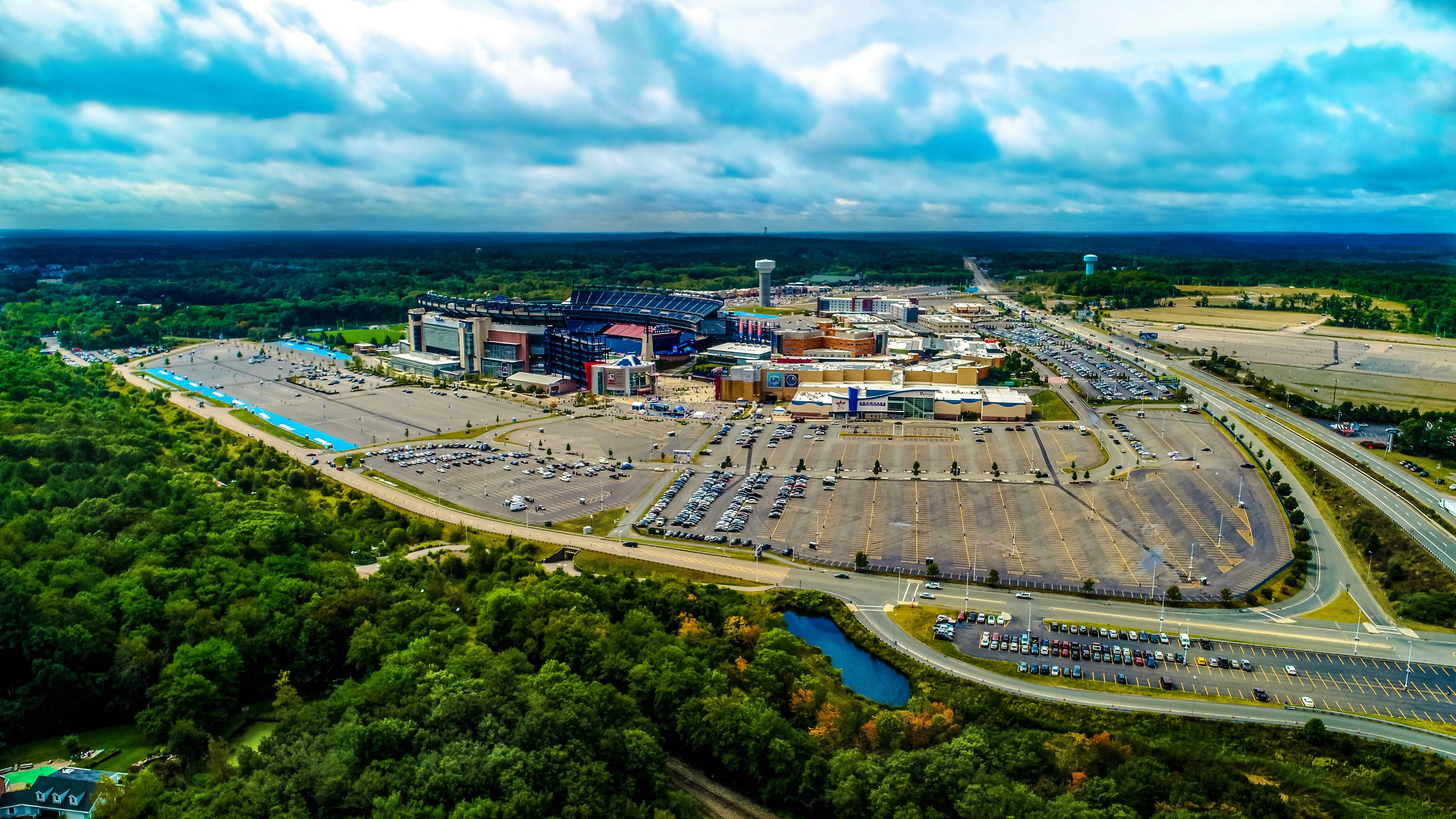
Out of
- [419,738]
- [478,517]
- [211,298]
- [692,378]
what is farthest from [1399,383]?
[211,298]

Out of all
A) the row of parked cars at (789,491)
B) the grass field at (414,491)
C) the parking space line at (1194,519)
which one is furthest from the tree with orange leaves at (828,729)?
the grass field at (414,491)

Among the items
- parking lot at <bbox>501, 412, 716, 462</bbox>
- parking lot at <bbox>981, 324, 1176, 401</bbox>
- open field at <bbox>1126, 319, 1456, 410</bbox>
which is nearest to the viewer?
parking lot at <bbox>501, 412, 716, 462</bbox>

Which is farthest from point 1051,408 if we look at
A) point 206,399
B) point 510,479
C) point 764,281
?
point 206,399

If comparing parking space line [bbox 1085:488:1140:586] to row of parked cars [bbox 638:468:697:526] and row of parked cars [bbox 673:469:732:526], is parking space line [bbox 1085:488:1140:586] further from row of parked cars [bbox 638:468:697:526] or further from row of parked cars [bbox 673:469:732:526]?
row of parked cars [bbox 638:468:697:526]

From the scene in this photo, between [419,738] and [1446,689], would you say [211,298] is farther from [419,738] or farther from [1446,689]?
[1446,689]

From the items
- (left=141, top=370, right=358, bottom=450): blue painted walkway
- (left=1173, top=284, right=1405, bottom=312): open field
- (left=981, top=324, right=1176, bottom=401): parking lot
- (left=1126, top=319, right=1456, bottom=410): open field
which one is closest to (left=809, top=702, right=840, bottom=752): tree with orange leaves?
(left=141, top=370, right=358, bottom=450): blue painted walkway

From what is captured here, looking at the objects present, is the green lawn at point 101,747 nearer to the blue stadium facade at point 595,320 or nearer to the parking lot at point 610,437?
the parking lot at point 610,437
